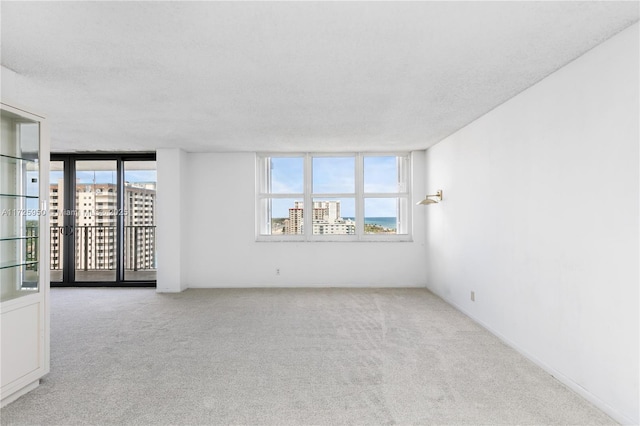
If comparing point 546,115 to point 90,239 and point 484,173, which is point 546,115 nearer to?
point 484,173

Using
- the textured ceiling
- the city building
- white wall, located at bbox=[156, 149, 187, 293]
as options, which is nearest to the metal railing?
white wall, located at bbox=[156, 149, 187, 293]

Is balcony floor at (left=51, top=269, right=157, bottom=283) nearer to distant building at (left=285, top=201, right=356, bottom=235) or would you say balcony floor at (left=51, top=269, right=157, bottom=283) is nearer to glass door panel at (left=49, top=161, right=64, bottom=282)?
glass door panel at (left=49, top=161, right=64, bottom=282)

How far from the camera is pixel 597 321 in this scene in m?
2.35

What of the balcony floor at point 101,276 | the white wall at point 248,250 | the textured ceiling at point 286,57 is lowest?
the balcony floor at point 101,276

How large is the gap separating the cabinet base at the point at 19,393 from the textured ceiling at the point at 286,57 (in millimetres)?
2357

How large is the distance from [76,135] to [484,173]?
553 centimetres

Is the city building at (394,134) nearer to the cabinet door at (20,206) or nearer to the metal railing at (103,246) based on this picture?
the cabinet door at (20,206)

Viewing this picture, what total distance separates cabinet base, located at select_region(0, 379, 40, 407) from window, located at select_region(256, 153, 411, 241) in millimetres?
3970

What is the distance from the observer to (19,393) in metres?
2.48

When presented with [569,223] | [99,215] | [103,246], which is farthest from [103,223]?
[569,223]

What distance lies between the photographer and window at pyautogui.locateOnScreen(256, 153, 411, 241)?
20.9 ft

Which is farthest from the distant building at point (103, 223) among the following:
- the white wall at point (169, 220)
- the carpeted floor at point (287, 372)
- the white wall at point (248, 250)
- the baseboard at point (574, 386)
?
the baseboard at point (574, 386)

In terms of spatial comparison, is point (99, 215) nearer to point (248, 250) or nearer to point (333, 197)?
point (248, 250)

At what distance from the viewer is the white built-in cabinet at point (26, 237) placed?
98.2 inches
